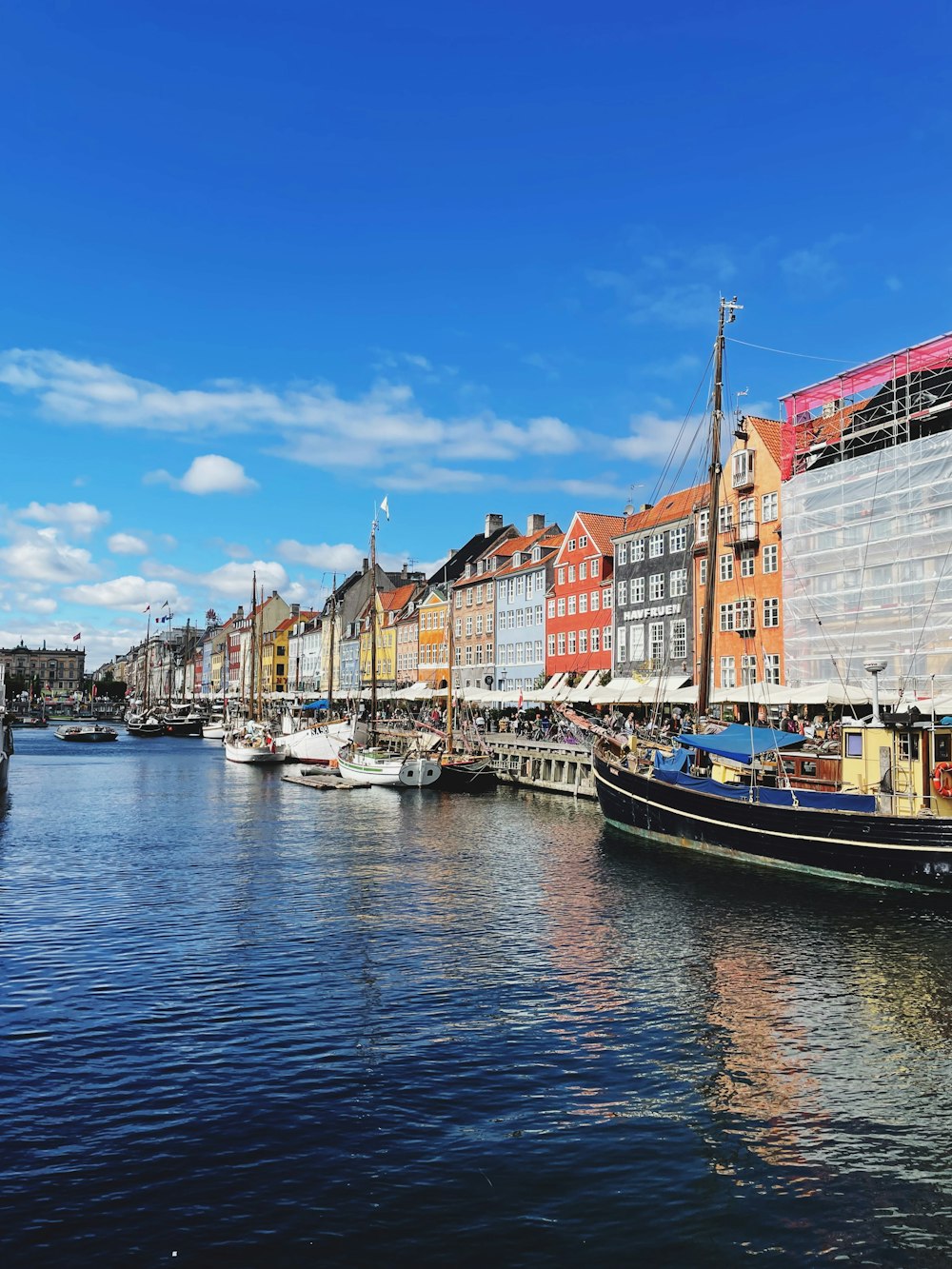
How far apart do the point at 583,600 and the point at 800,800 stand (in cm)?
4903

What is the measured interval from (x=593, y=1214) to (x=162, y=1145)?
207 inches

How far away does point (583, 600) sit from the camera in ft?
259

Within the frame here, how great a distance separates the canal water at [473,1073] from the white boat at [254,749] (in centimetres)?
5731

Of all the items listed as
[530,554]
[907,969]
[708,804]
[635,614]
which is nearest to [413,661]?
[530,554]

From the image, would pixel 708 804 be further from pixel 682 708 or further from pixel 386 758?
pixel 386 758

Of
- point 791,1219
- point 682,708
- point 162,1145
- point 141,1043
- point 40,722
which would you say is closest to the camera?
point 791,1219

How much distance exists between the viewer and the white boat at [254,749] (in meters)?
87.0

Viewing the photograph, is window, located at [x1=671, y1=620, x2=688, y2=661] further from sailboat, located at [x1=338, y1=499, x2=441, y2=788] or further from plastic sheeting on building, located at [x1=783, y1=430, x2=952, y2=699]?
sailboat, located at [x1=338, y1=499, x2=441, y2=788]

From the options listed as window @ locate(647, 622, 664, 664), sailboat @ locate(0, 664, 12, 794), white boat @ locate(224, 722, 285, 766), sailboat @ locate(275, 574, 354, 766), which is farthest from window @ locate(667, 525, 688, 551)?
sailboat @ locate(0, 664, 12, 794)

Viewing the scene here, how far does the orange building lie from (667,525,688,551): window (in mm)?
3110

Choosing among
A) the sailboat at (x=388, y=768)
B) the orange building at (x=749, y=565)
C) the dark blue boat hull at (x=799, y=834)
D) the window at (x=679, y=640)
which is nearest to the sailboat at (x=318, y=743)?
the sailboat at (x=388, y=768)

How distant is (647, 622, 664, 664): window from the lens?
220ft

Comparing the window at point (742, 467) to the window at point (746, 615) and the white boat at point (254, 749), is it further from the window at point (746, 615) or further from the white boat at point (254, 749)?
the white boat at point (254, 749)

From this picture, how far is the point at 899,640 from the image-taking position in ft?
144
